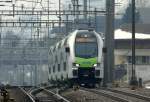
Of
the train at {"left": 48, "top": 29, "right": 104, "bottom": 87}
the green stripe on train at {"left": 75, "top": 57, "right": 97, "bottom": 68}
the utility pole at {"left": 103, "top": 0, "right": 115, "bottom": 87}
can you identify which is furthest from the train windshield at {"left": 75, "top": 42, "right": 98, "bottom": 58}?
the utility pole at {"left": 103, "top": 0, "right": 115, "bottom": 87}

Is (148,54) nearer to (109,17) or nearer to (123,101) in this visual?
(109,17)

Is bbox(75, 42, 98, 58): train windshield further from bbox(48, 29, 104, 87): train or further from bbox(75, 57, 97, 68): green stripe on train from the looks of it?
bbox(75, 57, 97, 68): green stripe on train

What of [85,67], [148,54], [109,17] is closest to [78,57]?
[85,67]

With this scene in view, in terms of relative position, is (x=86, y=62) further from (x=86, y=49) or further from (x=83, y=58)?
(x=86, y=49)

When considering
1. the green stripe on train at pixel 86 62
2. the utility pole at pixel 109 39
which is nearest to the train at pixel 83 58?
the green stripe on train at pixel 86 62

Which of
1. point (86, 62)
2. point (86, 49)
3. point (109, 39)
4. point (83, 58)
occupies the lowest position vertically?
point (86, 62)

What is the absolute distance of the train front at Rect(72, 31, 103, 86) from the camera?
3925cm

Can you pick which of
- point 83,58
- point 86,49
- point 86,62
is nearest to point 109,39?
point 86,49

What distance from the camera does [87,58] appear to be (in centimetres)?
3919

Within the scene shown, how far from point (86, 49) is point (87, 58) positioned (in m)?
0.89

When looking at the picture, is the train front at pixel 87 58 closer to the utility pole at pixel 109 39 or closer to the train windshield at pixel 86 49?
the train windshield at pixel 86 49

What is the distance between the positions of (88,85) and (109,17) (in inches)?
243

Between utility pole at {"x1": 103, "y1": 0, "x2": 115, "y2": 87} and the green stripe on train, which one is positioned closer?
the green stripe on train

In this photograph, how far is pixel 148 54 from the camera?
80.1 meters
